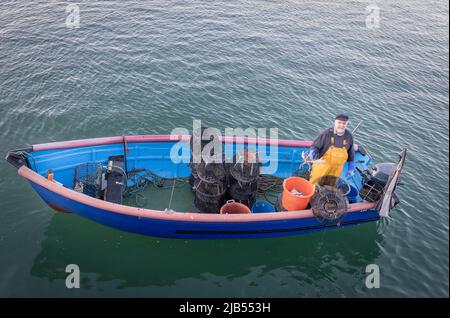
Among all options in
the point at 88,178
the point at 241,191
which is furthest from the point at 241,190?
the point at 88,178

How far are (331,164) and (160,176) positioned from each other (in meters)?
4.06

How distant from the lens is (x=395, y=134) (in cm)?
1261

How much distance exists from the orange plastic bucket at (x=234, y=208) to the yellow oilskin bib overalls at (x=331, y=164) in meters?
1.55

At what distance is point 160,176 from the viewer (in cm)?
933

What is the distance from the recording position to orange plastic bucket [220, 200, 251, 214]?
312 inches

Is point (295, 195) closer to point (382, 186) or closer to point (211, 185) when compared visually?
point (211, 185)

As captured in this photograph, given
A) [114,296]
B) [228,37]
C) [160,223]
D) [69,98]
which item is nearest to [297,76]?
[228,37]

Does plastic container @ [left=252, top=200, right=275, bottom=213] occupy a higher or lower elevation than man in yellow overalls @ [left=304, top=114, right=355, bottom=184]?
lower

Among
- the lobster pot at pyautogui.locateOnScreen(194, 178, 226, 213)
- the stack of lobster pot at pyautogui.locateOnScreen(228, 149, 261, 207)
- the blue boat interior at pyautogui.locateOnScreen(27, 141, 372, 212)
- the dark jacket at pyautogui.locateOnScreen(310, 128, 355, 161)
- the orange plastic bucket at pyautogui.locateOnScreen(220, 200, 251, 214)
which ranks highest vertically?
the blue boat interior at pyautogui.locateOnScreen(27, 141, 372, 212)

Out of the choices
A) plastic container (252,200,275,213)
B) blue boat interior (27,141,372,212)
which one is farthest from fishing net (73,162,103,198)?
plastic container (252,200,275,213)

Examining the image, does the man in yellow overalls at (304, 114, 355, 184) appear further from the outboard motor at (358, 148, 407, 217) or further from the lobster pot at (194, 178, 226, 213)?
the lobster pot at (194, 178, 226, 213)

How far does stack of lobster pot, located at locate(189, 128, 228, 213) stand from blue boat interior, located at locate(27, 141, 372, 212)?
1.33 meters

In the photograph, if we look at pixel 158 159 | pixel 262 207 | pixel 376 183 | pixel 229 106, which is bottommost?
pixel 262 207

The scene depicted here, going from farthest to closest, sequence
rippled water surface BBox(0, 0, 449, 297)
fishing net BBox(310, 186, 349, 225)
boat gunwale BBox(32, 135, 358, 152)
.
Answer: boat gunwale BBox(32, 135, 358, 152) → rippled water surface BBox(0, 0, 449, 297) → fishing net BBox(310, 186, 349, 225)
